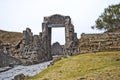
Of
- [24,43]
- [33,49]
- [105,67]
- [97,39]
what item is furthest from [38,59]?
[105,67]

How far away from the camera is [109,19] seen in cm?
4525

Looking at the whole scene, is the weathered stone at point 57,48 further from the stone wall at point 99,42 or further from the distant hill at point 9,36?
the stone wall at point 99,42

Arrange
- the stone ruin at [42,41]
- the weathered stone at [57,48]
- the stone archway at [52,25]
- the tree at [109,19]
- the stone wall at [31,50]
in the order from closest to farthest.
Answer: the stone wall at [31,50] → the stone ruin at [42,41] → the tree at [109,19] → the stone archway at [52,25] → the weathered stone at [57,48]

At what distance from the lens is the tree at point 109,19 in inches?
1770

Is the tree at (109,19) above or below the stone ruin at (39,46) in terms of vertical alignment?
above

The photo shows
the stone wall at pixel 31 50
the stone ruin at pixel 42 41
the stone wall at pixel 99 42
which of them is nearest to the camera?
the stone wall at pixel 99 42

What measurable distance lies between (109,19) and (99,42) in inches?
851

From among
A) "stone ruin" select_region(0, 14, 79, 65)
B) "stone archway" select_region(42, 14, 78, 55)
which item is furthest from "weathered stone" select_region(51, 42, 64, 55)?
"stone archway" select_region(42, 14, 78, 55)

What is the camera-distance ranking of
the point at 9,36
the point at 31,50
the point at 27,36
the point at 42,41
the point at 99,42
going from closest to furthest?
the point at 99,42
the point at 31,50
the point at 42,41
the point at 27,36
the point at 9,36

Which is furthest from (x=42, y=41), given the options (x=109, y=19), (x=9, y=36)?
(x=9, y=36)

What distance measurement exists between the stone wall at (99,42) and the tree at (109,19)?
20161 mm

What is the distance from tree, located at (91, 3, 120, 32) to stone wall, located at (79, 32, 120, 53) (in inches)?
794

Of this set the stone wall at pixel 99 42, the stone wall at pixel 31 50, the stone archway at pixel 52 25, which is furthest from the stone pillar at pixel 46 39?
the stone wall at pixel 99 42

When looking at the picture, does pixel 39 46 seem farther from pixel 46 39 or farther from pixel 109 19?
pixel 109 19
